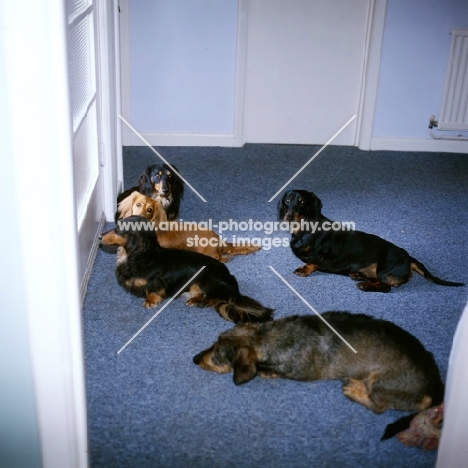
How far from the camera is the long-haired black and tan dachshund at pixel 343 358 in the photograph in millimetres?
2078

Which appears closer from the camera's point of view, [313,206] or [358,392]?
[358,392]

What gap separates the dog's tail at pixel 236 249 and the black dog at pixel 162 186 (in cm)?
43

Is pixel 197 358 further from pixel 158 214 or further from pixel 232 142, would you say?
pixel 232 142

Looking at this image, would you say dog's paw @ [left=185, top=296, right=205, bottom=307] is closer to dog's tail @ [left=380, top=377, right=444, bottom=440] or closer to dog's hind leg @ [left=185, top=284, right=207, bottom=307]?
dog's hind leg @ [left=185, top=284, right=207, bottom=307]

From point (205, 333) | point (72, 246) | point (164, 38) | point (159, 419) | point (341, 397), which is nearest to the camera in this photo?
point (72, 246)

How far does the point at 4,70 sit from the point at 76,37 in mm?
1666

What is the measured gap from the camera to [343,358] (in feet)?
7.14

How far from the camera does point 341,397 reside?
2193 millimetres

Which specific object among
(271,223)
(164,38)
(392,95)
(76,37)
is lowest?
(271,223)

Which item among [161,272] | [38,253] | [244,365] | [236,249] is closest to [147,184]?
[236,249]

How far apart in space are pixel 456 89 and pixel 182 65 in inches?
81.1

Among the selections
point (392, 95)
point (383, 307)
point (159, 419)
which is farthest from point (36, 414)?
point (392, 95)

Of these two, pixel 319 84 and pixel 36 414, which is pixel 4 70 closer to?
pixel 36 414

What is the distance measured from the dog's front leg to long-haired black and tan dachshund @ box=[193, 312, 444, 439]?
0.78 meters
